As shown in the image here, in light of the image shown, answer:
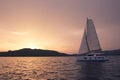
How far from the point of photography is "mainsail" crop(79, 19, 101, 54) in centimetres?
8862

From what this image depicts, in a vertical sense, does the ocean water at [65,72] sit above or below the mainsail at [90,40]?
below

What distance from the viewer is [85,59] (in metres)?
88.9

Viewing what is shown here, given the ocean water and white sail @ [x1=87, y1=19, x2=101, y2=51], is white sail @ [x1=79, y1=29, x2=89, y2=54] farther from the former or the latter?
the ocean water

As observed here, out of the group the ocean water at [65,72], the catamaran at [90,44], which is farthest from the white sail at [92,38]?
the ocean water at [65,72]

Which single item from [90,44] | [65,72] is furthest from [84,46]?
[65,72]

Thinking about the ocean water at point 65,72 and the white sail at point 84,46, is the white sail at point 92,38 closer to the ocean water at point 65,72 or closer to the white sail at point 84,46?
the white sail at point 84,46

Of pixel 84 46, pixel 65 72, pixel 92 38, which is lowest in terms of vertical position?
pixel 65 72

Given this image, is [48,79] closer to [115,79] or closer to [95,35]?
[115,79]

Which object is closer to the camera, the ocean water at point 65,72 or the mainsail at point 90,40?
the ocean water at point 65,72

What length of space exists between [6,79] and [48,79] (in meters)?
8.24

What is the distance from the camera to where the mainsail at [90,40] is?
88.6m

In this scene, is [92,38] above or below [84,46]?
above

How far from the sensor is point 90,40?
88812 millimetres

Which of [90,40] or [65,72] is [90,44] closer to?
[90,40]
